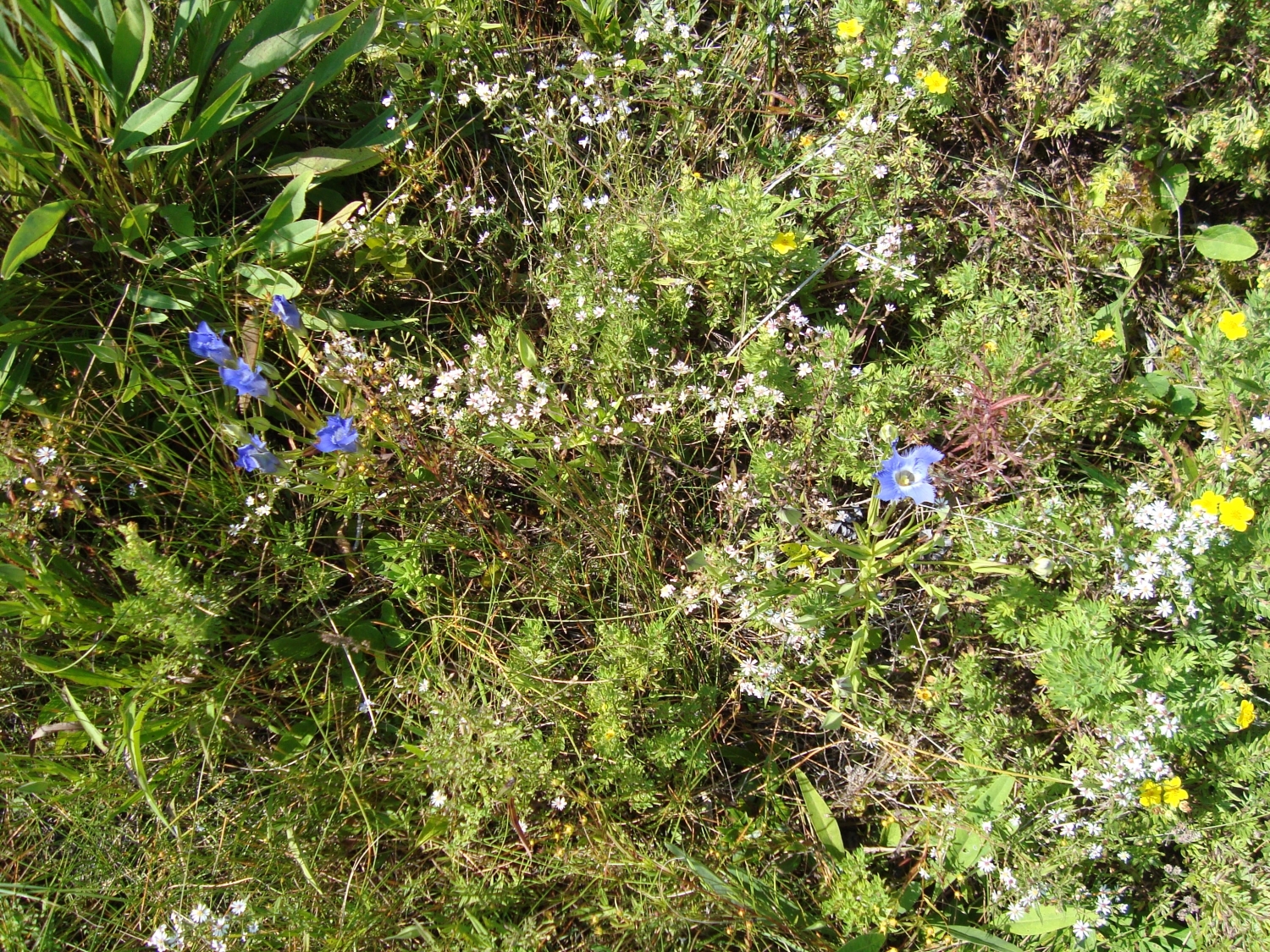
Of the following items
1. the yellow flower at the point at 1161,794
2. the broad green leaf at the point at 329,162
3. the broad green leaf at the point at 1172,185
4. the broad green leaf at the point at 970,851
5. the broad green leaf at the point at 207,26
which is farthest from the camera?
the broad green leaf at the point at 1172,185

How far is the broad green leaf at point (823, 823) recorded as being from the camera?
8.13 feet

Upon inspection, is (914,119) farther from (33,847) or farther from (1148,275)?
(33,847)

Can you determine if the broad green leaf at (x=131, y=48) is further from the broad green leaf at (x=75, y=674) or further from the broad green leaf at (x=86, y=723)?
the broad green leaf at (x=86, y=723)

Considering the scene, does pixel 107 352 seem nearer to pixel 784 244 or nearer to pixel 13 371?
pixel 13 371

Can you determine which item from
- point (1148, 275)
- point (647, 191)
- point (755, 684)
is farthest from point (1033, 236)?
point (755, 684)

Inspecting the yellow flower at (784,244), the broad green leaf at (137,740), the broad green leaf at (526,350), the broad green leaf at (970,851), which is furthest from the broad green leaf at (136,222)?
the broad green leaf at (970,851)

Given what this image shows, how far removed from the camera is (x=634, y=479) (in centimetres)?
264

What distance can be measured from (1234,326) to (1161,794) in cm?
132

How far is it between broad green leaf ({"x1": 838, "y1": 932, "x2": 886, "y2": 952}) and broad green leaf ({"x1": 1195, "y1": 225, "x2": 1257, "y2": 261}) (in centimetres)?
246

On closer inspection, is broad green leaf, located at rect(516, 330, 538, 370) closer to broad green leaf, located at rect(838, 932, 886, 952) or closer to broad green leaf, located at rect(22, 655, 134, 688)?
broad green leaf, located at rect(22, 655, 134, 688)

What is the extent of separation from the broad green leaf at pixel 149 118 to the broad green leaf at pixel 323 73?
1.11ft

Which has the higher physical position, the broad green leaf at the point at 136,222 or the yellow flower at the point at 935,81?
the yellow flower at the point at 935,81

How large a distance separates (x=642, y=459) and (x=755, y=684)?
0.76 metres

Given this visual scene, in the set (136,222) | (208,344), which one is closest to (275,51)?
(136,222)
